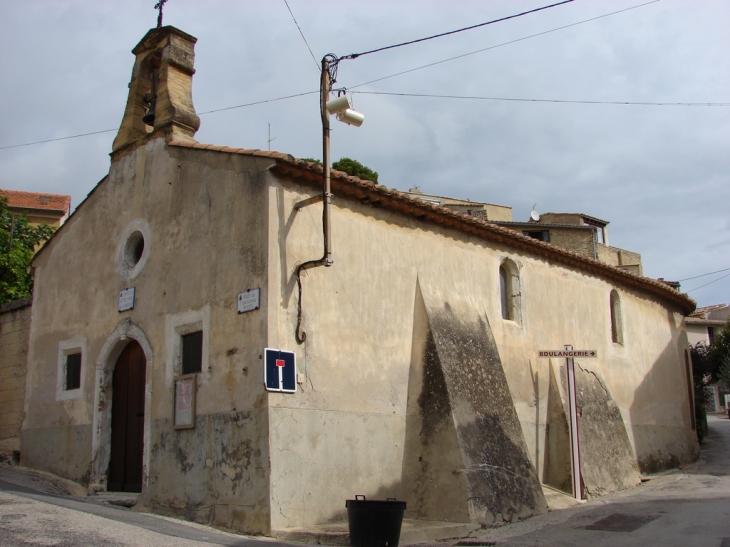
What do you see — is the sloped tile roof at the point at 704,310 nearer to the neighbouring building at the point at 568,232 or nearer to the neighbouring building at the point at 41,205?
the neighbouring building at the point at 568,232

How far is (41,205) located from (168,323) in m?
29.4

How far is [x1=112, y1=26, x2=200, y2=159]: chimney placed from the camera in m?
12.2

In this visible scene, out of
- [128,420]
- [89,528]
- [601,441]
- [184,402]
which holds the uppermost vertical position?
[184,402]

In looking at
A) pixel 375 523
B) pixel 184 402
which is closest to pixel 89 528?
pixel 184 402

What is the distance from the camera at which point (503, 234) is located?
562 inches

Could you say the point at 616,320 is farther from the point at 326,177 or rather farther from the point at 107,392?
the point at 107,392

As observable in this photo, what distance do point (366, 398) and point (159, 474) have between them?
3.20 metres

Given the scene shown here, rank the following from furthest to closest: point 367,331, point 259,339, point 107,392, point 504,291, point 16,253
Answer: point 16,253
point 504,291
point 107,392
point 367,331
point 259,339

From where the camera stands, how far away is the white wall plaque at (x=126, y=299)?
12062mm

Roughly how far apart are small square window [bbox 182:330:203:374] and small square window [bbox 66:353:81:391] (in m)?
3.02

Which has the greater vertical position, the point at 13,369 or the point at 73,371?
the point at 13,369

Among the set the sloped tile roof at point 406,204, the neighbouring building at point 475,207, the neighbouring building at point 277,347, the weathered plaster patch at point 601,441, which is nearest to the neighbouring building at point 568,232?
the neighbouring building at point 475,207

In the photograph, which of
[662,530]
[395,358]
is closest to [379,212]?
[395,358]

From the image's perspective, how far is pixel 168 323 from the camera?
11.3m
